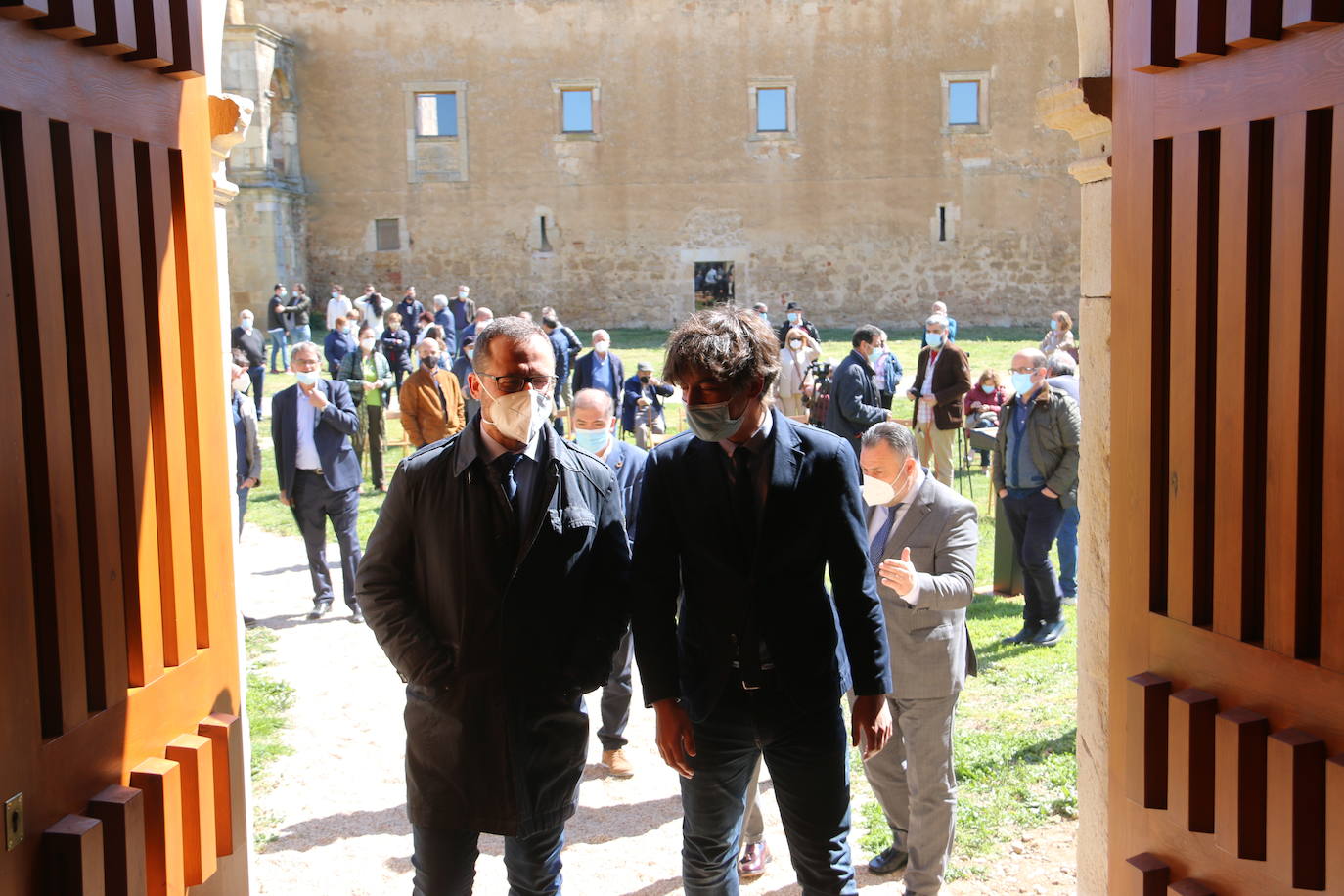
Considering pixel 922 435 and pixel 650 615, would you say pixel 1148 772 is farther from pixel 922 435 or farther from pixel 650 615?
pixel 922 435

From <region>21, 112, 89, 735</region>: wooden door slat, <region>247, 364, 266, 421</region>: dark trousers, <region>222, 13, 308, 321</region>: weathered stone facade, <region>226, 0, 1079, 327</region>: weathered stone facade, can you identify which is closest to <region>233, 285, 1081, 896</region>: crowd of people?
<region>21, 112, 89, 735</region>: wooden door slat

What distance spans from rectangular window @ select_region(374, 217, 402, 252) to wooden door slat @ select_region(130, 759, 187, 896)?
2583cm

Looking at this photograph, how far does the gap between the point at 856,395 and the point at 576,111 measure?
1886 centimetres

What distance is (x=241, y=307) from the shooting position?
26.2 m

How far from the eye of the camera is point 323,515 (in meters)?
8.30

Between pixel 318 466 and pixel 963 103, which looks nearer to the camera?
pixel 318 466

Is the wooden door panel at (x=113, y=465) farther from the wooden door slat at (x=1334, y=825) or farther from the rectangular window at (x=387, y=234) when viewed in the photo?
the rectangular window at (x=387, y=234)

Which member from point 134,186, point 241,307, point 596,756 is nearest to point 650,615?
point 134,186

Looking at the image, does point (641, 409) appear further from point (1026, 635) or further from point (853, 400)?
point (1026, 635)

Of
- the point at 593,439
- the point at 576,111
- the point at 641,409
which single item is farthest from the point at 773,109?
the point at 593,439

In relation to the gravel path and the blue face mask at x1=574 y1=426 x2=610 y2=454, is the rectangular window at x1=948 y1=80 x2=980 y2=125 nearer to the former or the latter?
the gravel path

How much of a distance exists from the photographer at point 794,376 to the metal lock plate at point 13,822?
35.4 feet

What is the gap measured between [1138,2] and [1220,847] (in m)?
2.11

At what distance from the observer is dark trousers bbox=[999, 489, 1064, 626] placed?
7.38 m
